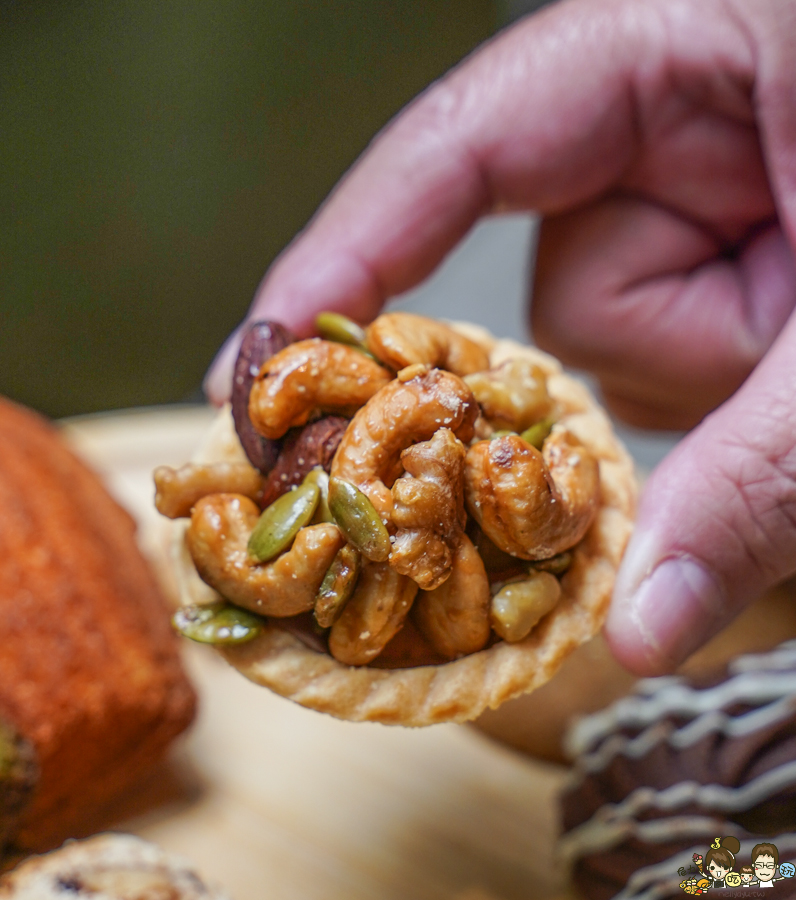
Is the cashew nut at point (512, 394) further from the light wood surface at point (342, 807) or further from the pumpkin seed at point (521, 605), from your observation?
the light wood surface at point (342, 807)

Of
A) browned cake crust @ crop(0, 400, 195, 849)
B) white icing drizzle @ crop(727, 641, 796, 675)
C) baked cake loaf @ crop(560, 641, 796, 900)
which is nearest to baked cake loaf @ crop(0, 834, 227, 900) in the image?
browned cake crust @ crop(0, 400, 195, 849)

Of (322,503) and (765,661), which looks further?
(765,661)

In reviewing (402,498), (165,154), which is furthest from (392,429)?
(165,154)

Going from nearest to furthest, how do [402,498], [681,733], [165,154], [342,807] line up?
[402,498] → [681,733] → [342,807] → [165,154]

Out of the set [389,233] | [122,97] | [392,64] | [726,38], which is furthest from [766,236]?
[122,97]

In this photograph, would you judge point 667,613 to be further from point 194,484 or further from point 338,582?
point 194,484

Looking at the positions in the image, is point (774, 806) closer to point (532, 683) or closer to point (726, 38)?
point (532, 683)

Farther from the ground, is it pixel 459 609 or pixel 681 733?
pixel 459 609

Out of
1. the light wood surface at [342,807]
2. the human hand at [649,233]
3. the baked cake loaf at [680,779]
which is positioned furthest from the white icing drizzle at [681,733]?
the human hand at [649,233]
